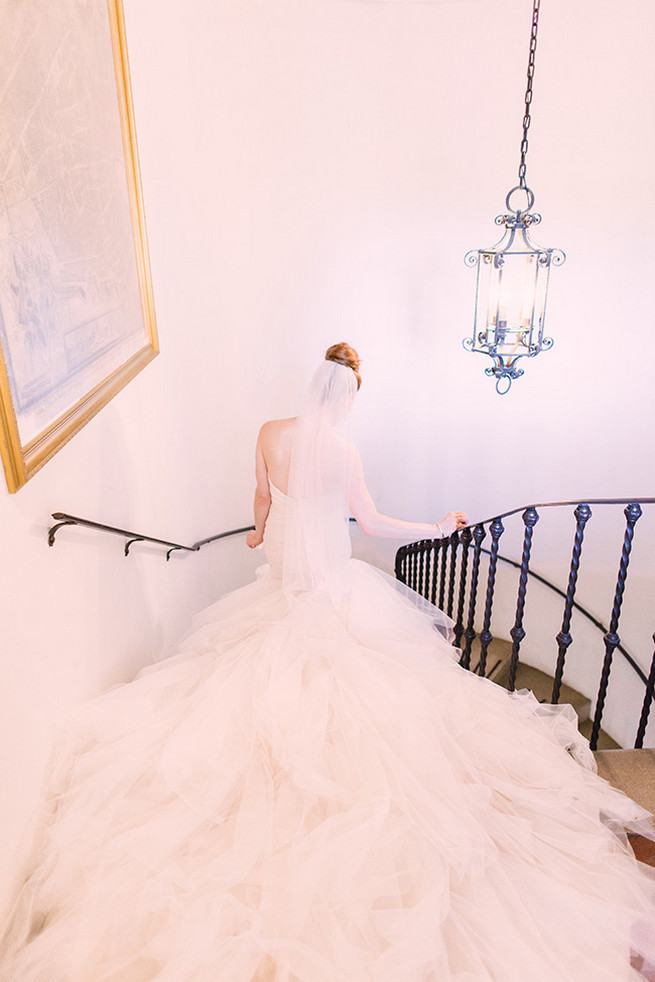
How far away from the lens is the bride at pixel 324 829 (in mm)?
1285

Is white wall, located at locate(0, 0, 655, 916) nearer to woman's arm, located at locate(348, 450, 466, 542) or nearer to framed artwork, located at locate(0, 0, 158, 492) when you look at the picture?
framed artwork, located at locate(0, 0, 158, 492)

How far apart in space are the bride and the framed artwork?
0.89 meters

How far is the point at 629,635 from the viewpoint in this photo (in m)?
4.77

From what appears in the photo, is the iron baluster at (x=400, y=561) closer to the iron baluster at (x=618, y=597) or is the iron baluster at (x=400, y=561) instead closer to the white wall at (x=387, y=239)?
the white wall at (x=387, y=239)

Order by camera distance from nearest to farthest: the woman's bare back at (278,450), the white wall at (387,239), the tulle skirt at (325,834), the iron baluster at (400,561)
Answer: the tulle skirt at (325,834), the woman's bare back at (278,450), the white wall at (387,239), the iron baluster at (400,561)

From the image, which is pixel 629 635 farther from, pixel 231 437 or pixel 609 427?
pixel 231 437

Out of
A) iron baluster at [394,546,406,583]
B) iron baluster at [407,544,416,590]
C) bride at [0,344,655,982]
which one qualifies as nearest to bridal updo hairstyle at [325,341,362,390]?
bride at [0,344,655,982]

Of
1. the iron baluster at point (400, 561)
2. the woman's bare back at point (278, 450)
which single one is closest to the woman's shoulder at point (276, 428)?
the woman's bare back at point (278, 450)

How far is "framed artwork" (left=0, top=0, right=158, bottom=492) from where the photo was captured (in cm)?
Result: 135

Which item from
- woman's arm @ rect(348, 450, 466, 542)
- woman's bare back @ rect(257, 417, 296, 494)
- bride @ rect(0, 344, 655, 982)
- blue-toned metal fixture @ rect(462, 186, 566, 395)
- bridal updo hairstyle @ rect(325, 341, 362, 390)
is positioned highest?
blue-toned metal fixture @ rect(462, 186, 566, 395)

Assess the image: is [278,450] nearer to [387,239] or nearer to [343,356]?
[343,356]

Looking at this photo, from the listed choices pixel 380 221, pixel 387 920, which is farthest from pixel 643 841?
pixel 380 221

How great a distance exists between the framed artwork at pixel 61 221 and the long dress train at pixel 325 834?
34.7 inches

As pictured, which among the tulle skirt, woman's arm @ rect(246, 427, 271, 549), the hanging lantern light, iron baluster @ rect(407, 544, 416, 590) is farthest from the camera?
iron baluster @ rect(407, 544, 416, 590)
